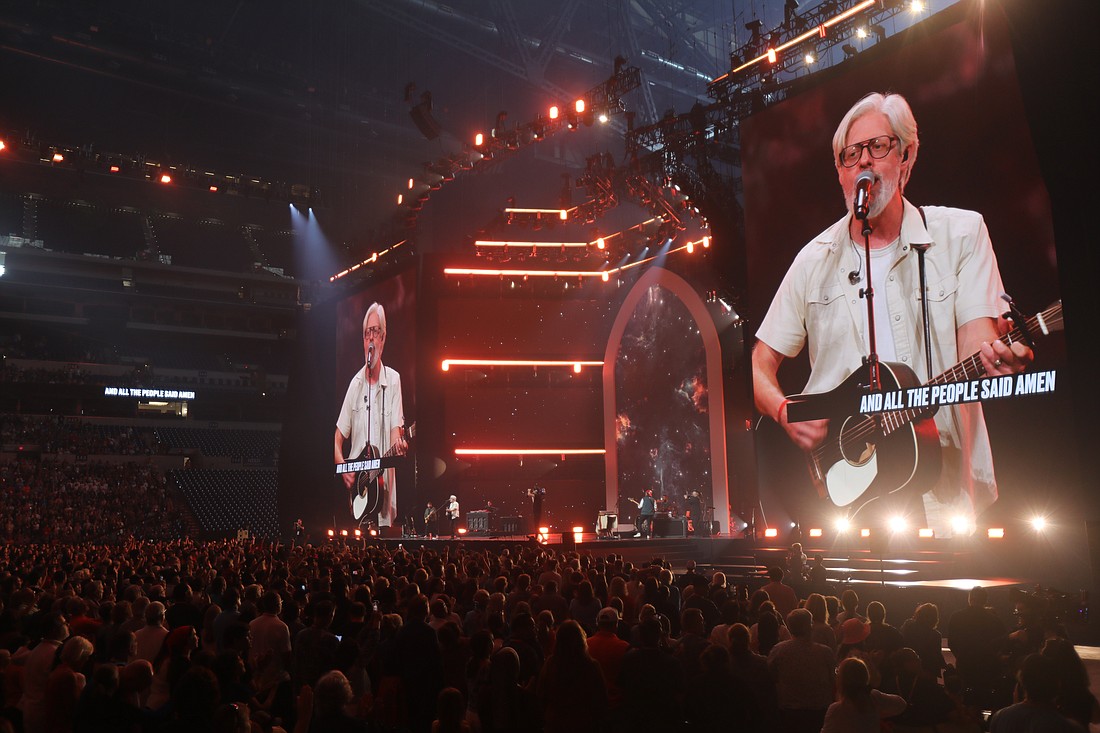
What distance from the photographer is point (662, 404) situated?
27109 mm

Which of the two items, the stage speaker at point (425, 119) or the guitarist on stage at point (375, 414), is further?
the guitarist on stage at point (375, 414)

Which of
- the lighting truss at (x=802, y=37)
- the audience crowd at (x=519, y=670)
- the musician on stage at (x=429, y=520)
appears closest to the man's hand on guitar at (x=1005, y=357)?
the lighting truss at (x=802, y=37)

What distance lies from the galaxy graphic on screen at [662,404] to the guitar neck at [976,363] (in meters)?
10.00

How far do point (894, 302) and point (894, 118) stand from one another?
3.34 metres

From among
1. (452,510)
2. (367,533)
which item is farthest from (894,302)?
(367,533)

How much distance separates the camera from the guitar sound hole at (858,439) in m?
15.6

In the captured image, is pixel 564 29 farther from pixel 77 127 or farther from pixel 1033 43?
pixel 1033 43

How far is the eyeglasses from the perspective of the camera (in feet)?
52.7

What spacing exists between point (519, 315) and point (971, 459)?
57.9 ft

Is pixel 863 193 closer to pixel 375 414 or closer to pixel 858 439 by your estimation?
pixel 858 439

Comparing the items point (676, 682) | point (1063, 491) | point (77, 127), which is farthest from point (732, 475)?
point (77, 127)

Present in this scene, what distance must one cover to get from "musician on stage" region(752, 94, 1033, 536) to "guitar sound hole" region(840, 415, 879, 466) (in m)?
0.58

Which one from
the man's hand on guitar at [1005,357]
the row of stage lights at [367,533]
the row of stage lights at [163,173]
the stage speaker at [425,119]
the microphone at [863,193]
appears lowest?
the row of stage lights at [367,533]

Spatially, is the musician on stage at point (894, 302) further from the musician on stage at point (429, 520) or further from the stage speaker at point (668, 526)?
the musician on stage at point (429, 520)
